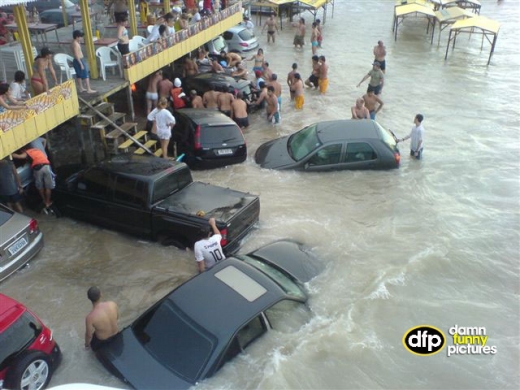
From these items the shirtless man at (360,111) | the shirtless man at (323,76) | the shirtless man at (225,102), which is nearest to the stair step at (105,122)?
the shirtless man at (225,102)

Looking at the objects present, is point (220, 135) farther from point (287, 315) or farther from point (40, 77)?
point (287, 315)

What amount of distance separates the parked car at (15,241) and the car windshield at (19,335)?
7.38 feet

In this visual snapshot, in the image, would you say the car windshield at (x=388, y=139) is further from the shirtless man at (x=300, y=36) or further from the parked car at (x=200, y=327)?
the shirtless man at (x=300, y=36)

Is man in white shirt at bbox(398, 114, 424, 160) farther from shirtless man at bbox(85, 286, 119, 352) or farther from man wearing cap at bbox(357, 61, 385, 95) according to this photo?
shirtless man at bbox(85, 286, 119, 352)

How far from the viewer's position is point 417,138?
40.0 ft

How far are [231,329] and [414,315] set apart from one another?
10.5 feet

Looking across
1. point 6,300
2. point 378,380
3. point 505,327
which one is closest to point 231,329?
point 378,380

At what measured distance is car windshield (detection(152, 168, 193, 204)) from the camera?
868cm

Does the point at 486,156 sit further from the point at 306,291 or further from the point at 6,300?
the point at 6,300

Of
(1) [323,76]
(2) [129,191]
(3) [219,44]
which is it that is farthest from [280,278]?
(3) [219,44]

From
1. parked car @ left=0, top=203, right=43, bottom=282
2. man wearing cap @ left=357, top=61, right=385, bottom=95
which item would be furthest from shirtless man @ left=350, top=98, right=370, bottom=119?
parked car @ left=0, top=203, right=43, bottom=282

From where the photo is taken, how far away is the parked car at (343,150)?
11.2 meters

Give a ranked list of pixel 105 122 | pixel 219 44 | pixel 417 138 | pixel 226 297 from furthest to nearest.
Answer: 1. pixel 219 44
2. pixel 417 138
3. pixel 105 122
4. pixel 226 297

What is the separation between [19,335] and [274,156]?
7.32 m
